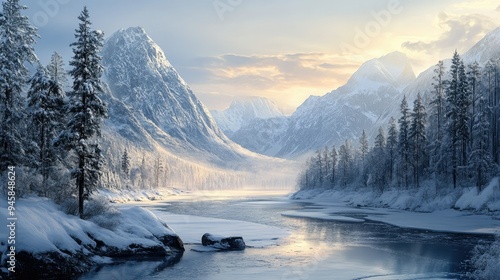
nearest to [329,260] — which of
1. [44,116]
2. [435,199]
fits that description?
[44,116]

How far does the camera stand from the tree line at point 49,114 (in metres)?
33.4

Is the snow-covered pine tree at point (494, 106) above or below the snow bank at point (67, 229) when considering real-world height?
above

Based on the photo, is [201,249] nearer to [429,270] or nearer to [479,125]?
[429,270]

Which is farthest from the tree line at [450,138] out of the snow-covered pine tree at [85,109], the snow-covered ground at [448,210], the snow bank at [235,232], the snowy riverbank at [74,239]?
the snow-covered pine tree at [85,109]

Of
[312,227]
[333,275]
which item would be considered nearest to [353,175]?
[312,227]

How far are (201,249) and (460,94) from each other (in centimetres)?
4619

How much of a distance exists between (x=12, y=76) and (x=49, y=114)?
4407 millimetres

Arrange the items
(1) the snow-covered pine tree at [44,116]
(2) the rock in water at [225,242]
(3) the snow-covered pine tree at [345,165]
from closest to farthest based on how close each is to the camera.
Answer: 1. (2) the rock in water at [225,242]
2. (1) the snow-covered pine tree at [44,116]
3. (3) the snow-covered pine tree at [345,165]

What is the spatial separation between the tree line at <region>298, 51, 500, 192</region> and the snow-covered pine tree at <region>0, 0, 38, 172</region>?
5166 centimetres

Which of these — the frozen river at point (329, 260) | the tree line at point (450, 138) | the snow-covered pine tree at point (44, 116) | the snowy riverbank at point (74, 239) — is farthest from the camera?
the tree line at point (450, 138)

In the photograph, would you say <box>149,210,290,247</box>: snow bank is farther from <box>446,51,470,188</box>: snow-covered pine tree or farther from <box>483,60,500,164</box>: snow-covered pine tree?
<box>483,60,500,164</box>: snow-covered pine tree

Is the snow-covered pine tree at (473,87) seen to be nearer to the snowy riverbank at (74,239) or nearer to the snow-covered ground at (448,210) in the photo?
the snow-covered ground at (448,210)

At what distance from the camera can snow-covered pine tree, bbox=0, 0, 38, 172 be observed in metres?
36.2

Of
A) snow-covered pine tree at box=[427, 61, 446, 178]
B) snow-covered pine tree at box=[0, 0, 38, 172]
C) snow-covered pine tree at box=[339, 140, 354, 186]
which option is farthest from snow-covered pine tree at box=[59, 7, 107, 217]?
snow-covered pine tree at box=[339, 140, 354, 186]
